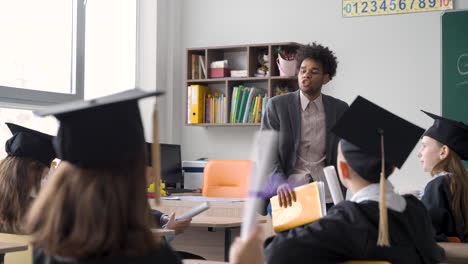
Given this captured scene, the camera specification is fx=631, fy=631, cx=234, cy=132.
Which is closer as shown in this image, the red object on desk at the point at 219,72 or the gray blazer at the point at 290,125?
the gray blazer at the point at 290,125

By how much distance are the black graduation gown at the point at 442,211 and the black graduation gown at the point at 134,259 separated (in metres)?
2.04

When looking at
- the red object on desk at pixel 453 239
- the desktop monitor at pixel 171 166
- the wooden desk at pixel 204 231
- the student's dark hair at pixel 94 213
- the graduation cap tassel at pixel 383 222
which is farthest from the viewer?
the desktop monitor at pixel 171 166

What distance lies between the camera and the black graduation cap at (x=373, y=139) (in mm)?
2205

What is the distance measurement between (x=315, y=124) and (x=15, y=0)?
10.9 feet

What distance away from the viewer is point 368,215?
6.86 ft

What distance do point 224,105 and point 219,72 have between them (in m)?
0.36

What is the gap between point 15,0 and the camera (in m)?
5.62

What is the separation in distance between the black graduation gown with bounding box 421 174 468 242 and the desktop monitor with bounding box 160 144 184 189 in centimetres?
344

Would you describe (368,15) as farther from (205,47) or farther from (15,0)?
(15,0)

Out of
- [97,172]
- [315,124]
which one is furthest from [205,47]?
[97,172]

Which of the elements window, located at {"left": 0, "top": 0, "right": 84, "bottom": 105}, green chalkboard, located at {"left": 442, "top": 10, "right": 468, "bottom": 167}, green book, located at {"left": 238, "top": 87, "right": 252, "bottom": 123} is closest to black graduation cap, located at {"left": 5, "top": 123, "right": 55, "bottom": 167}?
window, located at {"left": 0, "top": 0, "right": 84, "bottom": 105}

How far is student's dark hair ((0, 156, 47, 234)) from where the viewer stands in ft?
9.06

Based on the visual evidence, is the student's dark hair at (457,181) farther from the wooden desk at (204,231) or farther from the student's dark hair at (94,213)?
the student's dark hair at (94,213)

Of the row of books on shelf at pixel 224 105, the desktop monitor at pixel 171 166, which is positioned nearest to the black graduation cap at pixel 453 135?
the row of books on shelf at pixel 224 105
